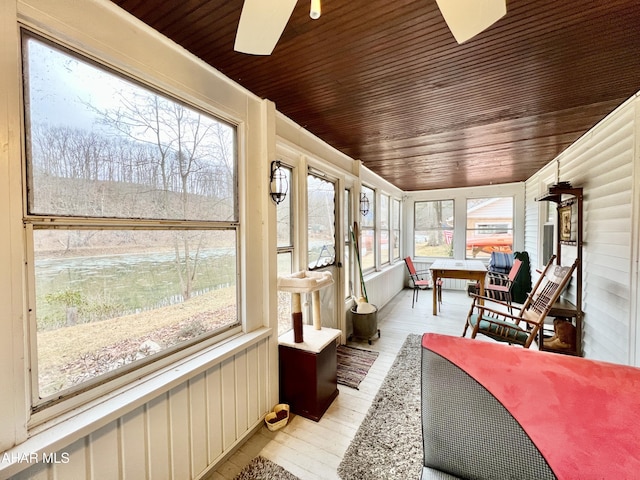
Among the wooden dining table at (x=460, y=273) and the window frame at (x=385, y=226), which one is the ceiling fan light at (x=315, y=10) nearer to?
the window frame at (x=385, y=226)

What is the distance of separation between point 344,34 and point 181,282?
1.62 metres

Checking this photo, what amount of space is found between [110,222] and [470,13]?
1681mm

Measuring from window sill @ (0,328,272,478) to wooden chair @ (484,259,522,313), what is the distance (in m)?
4.85

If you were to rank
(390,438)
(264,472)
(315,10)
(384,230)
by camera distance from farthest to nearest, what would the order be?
1. (384,230)
2. (390,438)
3. (264,472)
4. (315,10)

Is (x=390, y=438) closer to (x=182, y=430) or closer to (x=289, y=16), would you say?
(x=182, y=430)

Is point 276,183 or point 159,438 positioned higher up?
point 276,183

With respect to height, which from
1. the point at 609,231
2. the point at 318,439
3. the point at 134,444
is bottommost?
the point at 318,439

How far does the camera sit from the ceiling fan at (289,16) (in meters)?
0.94

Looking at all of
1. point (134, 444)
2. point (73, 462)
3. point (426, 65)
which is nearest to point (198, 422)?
point (134, 444)

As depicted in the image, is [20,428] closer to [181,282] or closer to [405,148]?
[181,282]

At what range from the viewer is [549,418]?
95cm

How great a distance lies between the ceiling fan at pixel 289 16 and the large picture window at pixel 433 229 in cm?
613

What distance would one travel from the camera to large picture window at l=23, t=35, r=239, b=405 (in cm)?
105

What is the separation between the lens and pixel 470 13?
98 centimetres
